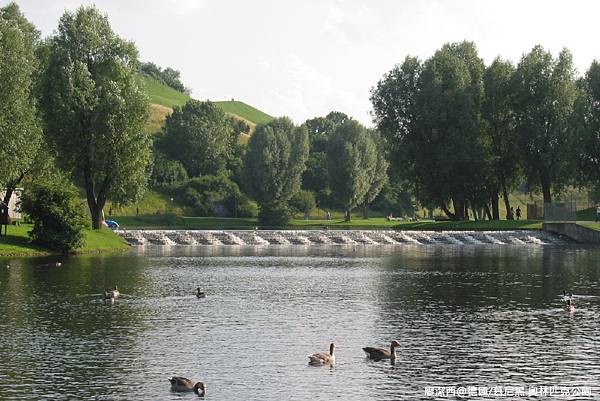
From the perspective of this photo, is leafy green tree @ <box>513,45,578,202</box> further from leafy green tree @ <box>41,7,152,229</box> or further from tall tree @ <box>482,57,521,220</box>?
leafy green tree @ <box>41,7,152,229</box>

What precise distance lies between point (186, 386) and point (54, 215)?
63325mm

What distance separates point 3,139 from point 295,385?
206 feet

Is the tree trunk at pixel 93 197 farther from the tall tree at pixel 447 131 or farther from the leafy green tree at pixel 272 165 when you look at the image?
the leafy green tree at pixel 272 165

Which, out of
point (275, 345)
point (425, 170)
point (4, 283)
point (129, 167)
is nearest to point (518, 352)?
point (275, 345)

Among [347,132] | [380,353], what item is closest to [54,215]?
[380,353]

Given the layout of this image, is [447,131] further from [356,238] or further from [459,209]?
[356,238]

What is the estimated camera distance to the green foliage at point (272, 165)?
629 feet

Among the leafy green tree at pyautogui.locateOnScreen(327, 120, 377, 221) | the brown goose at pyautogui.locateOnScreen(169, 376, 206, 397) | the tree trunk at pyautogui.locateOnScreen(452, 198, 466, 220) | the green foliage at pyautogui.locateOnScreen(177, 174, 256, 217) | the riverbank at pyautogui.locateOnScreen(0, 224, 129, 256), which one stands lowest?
the brown goose at pyautogui.locateOnScreen(169, 376, 206, 397)

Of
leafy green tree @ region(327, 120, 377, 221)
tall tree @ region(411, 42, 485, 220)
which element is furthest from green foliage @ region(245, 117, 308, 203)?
tall tree @ region(411, 42, 485, 220)

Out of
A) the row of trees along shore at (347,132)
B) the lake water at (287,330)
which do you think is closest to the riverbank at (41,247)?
the row of trees along shore at (347,132)

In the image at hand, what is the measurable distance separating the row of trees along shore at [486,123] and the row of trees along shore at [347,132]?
0.22 meters

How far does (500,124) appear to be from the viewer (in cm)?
14100

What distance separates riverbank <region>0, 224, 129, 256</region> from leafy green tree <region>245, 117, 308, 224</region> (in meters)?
84.5

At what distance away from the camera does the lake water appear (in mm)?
31016
